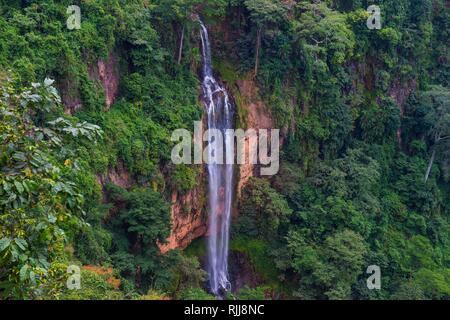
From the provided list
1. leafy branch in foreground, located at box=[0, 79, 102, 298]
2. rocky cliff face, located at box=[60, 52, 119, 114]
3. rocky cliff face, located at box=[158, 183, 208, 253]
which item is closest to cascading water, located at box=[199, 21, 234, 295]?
rocky cliff face, located at box=[158, 183, 208, 253]

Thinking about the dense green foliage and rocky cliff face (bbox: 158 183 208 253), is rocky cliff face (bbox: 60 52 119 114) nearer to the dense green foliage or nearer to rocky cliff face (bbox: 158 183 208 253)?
the dense green foliage

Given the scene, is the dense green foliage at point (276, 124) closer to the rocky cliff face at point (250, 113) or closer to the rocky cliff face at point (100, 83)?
the rocky cliff face at point (100, 83)

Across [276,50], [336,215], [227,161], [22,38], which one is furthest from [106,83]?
[336,215]

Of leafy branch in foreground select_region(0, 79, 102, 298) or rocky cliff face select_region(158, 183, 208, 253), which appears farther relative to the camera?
rocky cliff face select_region(158, 183, 208, 253)

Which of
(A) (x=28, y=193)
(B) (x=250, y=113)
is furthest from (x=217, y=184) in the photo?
(A) (x=28, y=193)

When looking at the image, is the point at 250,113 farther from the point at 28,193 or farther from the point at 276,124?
the point at 28,193

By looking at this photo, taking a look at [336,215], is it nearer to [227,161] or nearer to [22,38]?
[227,161]

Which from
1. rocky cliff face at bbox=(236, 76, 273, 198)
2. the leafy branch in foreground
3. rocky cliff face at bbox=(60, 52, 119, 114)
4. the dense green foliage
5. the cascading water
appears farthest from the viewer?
rocky cliff face at bbox=(236, 76, 273, 198)
